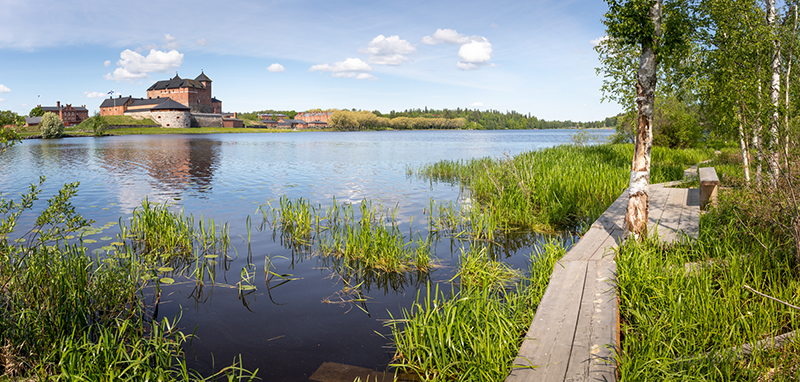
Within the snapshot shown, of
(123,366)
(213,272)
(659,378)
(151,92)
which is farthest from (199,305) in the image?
(151,92)

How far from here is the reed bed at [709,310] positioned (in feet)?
10.6

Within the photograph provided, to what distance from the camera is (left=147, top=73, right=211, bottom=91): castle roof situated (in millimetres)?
119250

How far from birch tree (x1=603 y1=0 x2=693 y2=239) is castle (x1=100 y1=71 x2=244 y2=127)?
116084 mm

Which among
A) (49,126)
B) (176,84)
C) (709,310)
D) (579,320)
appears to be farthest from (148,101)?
(709,310)

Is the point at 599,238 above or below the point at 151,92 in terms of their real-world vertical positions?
below

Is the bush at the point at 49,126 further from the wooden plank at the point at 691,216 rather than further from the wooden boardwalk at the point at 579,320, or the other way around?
the wooden plank at the point at 691,216

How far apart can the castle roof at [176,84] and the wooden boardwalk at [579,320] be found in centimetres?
13144

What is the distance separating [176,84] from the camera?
12038 centimetres

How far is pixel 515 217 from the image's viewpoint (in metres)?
9.82

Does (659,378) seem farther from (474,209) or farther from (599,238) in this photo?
(474,209)

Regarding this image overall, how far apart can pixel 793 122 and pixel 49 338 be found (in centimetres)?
1119

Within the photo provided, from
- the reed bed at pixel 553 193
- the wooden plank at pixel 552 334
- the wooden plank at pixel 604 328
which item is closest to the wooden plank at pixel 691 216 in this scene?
the reed bed at pixel 553 193

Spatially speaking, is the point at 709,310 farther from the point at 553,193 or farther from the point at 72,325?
the point at 553,193

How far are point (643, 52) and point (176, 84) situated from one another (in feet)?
446
